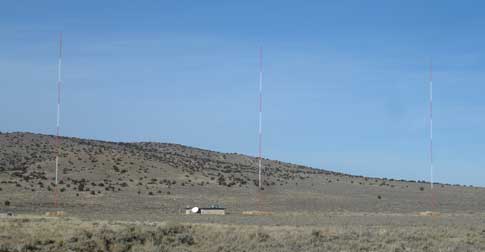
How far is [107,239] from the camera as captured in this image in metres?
33.2

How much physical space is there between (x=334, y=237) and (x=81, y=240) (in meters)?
11.5

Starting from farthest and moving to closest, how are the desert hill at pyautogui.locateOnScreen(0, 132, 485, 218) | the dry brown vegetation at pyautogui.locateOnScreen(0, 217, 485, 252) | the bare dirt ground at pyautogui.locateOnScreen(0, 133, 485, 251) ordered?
the desert hill at pyautogui.locateOnScreen(0, 132, 485, 218), the bare dirt ground at pyautogui.locateOnScreen(0, 133, 485, 251), the dry brown vegetation at pyautogui.locateOnScreen(0, 217, 485, 252)

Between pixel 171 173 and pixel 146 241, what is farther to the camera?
pixel 171 173

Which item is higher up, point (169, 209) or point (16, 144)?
point (16, 144)

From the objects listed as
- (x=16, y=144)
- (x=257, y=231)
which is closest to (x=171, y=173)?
(x=16, y=144)

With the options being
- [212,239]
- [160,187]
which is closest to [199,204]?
[160,187]

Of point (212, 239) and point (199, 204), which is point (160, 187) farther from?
point (212, 239)

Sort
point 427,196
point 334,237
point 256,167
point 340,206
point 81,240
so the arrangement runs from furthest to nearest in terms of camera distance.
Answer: point 256,167 → point 427,196 → point 340,206 → point 334,237 → point 81,240

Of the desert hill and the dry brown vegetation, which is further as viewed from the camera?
the desert hill

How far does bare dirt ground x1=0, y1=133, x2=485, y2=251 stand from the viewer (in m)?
34.0

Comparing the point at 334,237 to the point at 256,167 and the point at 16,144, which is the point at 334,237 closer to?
the point at 16,144

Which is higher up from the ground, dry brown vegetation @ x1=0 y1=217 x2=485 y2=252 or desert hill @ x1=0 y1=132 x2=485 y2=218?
desert hill @ x1=0 y1=132 x2=485 y2=218

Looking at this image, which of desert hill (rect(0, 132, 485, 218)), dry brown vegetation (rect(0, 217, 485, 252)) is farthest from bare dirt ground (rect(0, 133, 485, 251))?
desert hill (rect(0, 132, 485, 218))

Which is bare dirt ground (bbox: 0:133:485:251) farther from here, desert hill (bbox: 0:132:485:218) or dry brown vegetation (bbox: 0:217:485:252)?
desert hill (bbox: 0:132:485:218)
